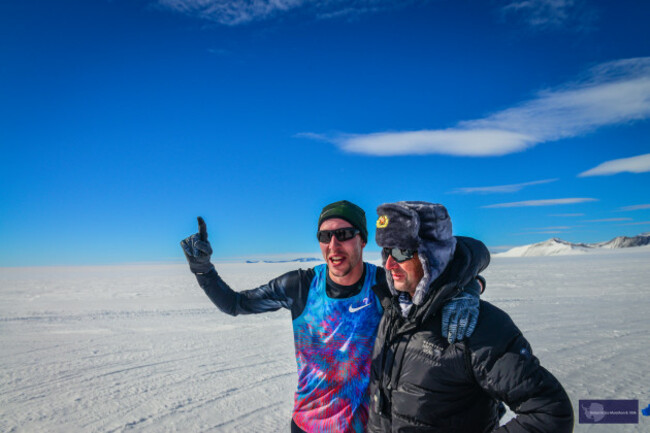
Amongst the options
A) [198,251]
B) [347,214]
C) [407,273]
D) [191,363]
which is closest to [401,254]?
[407,273]

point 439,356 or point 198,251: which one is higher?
point 198,251

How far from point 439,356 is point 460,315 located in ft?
0.56

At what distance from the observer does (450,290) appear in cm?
152

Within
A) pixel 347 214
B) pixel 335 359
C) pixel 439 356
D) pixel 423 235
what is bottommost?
pixel 335 359

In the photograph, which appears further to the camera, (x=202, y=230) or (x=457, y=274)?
(x=202, y=230)

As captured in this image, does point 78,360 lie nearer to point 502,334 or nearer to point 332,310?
point 332,310

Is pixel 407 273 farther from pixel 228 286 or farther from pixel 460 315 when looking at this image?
pixel 228 286

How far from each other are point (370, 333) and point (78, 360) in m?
5.35

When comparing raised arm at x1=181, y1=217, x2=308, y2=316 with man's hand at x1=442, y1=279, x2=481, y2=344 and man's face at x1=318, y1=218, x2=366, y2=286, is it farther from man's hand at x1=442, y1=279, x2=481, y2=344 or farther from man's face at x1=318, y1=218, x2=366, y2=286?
man's hand at x1=442, y1=279, x2=481, y2=344

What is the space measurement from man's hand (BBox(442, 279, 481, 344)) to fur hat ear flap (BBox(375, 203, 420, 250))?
0.25 meters

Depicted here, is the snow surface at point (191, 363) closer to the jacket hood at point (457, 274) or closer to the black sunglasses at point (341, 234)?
the black sunglasses at point (341, 234)

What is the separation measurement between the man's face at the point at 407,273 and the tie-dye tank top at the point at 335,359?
1.61 feet

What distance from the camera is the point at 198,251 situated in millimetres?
2549

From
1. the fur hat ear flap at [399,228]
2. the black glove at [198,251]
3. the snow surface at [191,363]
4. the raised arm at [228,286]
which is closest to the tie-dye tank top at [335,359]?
the raised arm at [228,286]
